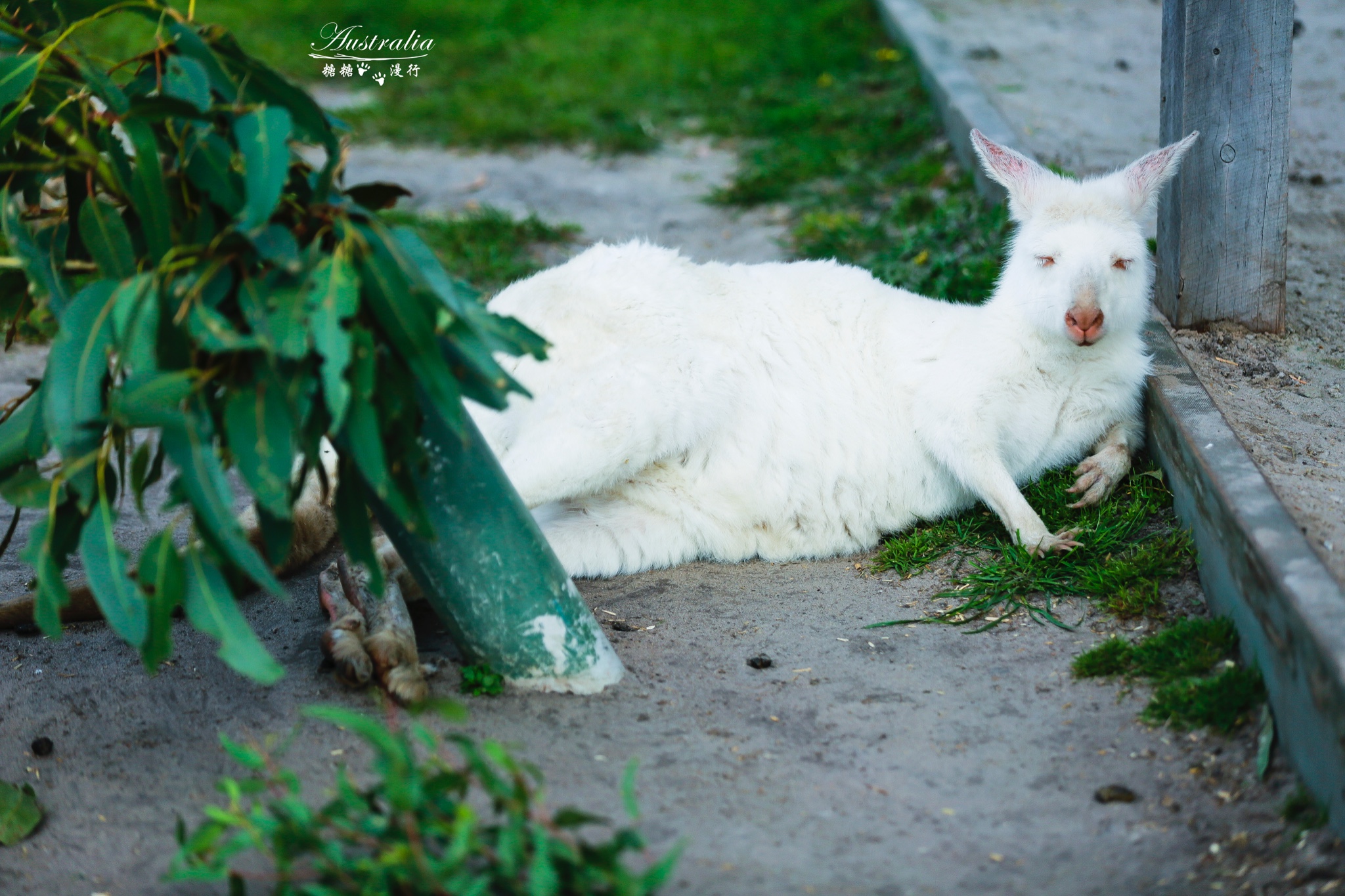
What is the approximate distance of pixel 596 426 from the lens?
293 cm

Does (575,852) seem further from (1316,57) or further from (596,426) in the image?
(1316,57)

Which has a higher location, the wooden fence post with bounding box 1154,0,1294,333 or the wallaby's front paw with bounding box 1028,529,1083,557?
the wooden fence post with bounding box 1154,0,1294,333

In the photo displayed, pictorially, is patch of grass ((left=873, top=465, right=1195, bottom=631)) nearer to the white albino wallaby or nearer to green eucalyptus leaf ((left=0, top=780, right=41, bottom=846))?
the white albino wallaby

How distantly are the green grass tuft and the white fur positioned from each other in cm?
65

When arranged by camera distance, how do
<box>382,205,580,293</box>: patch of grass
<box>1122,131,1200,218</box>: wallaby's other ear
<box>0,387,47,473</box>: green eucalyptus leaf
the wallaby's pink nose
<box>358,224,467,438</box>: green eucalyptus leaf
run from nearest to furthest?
<box>358,224,467,438</box>: green eucalyptus leaf
<box>0,387,47,473</box>: green eucalyptus leaf
the wallaby's pink nose
<box>1122,131,1200,218</box>: wallaby's other ear
<box>382,205,580,293</box>: patch of grass

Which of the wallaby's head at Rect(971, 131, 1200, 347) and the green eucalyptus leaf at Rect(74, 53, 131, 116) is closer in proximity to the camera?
the green eucalyptus leaf at Rect(74, 53, 131, 116)

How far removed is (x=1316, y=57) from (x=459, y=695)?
20.1ft

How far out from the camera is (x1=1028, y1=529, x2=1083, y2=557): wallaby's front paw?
283 centimetres

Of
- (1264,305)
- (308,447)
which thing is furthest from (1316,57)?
(308,447)

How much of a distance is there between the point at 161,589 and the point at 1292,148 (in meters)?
5.01

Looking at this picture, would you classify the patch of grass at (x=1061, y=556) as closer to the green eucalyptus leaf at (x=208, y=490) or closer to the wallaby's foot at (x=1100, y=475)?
the wallaby's foot at (x=1100, y=475)

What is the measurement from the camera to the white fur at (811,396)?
2.95 metres

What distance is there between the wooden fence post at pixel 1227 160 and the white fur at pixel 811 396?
401mm

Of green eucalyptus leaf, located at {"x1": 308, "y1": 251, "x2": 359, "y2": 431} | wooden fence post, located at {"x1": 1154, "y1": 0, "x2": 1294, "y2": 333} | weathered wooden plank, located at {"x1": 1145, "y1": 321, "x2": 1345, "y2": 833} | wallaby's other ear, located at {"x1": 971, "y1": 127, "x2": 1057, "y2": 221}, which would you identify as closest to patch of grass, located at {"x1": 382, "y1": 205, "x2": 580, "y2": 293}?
wallaby's other ear, located at {"x1": 971, "y1": 127, "x2": 1057, "y2": 221}
